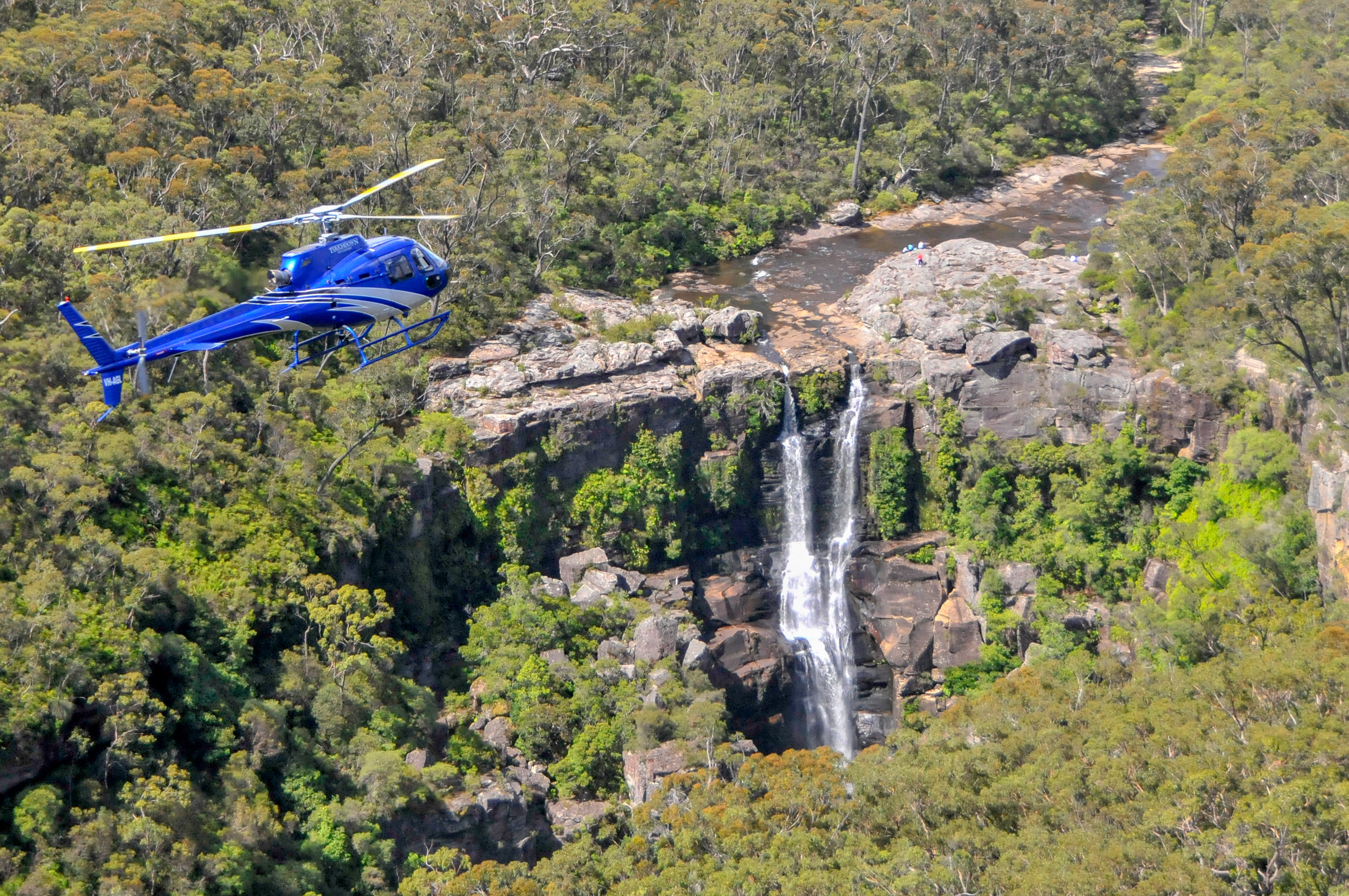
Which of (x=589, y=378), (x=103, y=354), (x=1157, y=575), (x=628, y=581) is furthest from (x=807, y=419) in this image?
(x=103, y=354)

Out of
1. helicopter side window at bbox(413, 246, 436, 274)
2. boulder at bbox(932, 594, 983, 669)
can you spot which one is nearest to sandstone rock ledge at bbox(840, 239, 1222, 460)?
boulder at bbox(932, 594, 983, 669)

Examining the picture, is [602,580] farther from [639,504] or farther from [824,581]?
[824,581]

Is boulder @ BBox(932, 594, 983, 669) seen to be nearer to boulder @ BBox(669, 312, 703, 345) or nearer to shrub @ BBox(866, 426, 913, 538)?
shrub @ BBox(866, 426, 913, 538)

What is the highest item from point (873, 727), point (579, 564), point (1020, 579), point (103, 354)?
point (103, 354)

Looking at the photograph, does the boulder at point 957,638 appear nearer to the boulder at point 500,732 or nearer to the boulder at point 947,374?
the boulder at point 947,374

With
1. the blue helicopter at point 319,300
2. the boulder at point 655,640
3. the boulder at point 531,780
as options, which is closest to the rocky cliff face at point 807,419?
the boulder at point 655,640

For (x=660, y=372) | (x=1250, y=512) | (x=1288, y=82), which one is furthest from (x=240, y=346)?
(x=1288, y=82)
